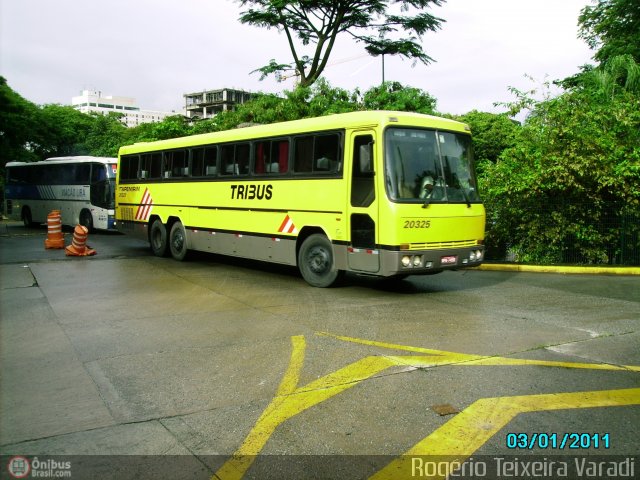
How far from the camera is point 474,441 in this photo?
3.99 m

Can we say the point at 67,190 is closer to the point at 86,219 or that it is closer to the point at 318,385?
the point at 86,219

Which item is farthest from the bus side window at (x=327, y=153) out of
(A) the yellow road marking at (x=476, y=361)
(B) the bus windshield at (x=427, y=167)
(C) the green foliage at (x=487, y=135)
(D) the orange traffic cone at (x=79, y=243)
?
(C) the green foliage at (x=487, y=135)

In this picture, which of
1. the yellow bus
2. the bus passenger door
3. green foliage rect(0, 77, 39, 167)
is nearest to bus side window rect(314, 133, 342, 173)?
the yellow bus

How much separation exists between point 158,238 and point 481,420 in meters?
12.7

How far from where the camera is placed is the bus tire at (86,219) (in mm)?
24750

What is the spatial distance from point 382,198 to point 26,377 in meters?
5.66

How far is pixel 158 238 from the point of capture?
1573 centimetres

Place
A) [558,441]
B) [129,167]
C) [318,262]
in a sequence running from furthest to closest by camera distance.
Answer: [129,167]
[318,262]
[558,441]

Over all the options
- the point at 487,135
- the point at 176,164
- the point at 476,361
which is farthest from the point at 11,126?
the point at 476,361

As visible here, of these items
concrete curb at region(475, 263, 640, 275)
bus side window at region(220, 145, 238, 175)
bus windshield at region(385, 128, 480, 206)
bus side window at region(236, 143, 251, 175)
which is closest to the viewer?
bus windshield at region(385, 128, 480, 206)

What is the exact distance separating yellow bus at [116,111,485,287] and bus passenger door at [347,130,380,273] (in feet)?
0.06

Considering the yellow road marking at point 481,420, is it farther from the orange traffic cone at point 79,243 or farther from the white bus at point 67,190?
the white bus at point 67,190

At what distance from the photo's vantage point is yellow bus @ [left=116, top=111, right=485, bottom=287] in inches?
367

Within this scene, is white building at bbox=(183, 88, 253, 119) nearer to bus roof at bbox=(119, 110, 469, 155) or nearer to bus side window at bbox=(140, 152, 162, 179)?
bus side window at bbox=(140, 152, 162, 179)
